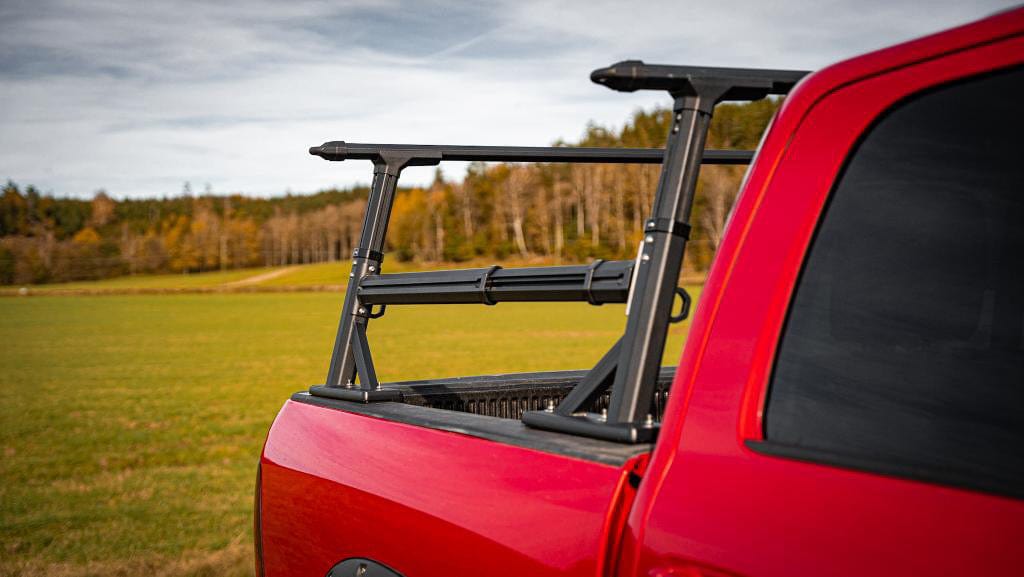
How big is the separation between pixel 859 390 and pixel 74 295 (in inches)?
4801

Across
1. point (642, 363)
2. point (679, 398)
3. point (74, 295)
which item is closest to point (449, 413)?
point (642, 363)

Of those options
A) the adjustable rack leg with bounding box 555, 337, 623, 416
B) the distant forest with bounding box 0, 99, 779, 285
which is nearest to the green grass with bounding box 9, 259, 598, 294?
the distant forest with bounding box 0, 99, 779, 285

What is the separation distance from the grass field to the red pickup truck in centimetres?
551

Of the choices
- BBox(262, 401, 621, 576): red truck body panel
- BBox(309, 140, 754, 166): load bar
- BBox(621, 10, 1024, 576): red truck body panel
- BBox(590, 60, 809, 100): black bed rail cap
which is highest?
BBox(590, 60, 809, 100): black bed rail cap

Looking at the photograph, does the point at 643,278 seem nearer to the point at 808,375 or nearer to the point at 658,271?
the point at 658,271

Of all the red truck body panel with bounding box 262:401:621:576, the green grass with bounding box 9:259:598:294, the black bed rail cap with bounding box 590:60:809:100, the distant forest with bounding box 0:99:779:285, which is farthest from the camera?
the distant forest with bounding box 0:99:779:285

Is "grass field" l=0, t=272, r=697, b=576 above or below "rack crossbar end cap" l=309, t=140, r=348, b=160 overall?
below

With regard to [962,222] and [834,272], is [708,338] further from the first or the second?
[962,222]

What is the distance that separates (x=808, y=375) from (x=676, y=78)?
0.64 meters

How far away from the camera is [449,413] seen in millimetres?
2336

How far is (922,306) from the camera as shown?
1362 millimetres

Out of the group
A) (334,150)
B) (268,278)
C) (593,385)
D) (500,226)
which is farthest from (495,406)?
(500,226)

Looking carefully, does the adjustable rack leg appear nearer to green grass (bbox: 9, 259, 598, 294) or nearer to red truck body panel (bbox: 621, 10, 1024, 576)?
red truck body panel (bbox: 621, 10, 1024, 576)

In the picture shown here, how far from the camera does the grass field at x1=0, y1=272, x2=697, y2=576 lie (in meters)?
7.85
